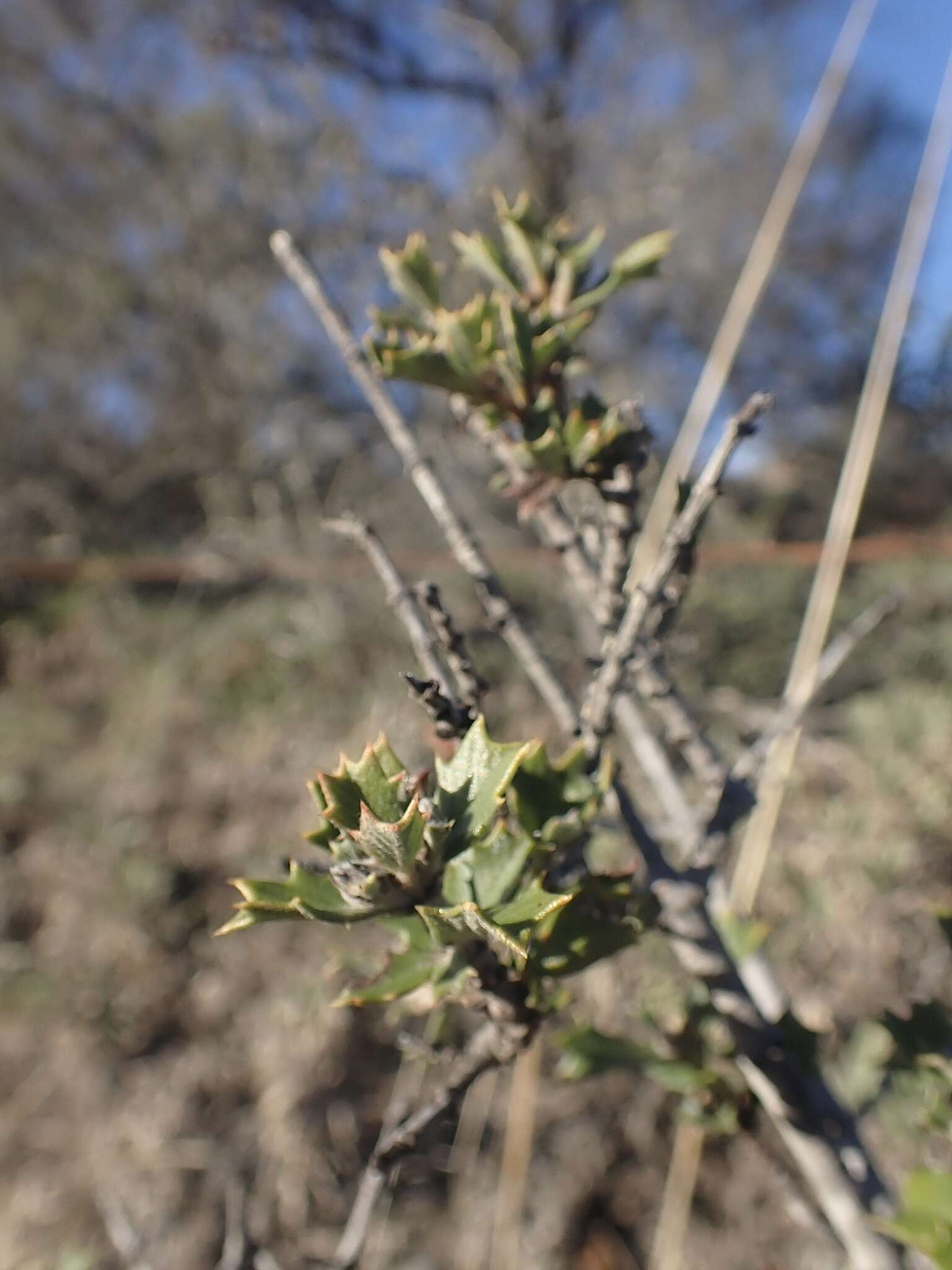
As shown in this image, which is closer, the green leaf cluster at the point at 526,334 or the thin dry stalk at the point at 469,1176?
the green leaf cluster at the point at 526,334

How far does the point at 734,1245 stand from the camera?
1193mm

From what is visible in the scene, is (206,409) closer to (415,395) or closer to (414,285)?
(415,395)

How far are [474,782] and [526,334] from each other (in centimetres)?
21

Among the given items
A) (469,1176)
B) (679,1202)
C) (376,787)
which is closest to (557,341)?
(376,787)

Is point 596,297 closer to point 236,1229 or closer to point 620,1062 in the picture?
point 620,1062

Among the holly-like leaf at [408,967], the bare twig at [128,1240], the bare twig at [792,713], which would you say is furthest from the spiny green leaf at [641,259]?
the bare twig at [128,1240]

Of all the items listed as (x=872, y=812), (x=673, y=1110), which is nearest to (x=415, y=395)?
(x=872, y=812)

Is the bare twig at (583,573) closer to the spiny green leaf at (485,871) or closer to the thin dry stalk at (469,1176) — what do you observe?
the spiny green leaf at (485,871)

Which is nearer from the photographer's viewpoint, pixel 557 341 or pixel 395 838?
pixel 395 838

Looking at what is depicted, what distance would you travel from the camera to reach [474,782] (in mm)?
313

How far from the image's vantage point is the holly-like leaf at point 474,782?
0.99 ft

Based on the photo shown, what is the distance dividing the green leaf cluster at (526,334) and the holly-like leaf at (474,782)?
0.49 feet

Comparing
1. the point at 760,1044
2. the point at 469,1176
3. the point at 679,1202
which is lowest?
the point at 679,1202

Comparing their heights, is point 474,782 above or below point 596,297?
below
